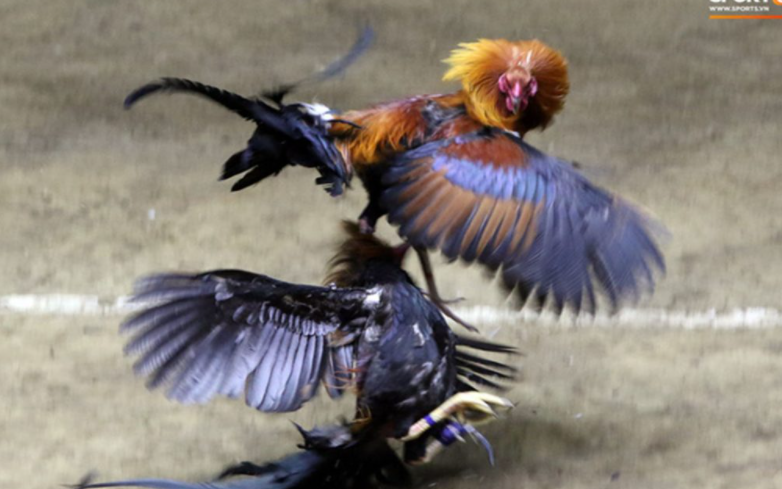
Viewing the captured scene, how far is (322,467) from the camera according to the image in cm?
314

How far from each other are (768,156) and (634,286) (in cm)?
252

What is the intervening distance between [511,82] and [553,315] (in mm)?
1057

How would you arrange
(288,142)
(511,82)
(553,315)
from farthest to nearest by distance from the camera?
(553,315) → (511,82) → (288,142)

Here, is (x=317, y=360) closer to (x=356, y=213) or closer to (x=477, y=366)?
(x=477, y=366)

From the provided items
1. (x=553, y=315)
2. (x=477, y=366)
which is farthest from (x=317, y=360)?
(x=553, y=315)

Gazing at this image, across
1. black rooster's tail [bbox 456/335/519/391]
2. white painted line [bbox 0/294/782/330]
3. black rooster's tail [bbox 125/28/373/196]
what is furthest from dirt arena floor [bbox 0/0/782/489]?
black rooster's tail [bbox 125/28/373/196]

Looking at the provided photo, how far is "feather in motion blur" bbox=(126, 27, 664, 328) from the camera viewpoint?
3047mm

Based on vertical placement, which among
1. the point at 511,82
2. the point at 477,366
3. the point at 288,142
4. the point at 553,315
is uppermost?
the point at 511,82

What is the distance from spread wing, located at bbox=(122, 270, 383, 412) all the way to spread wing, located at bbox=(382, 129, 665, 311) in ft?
1.07

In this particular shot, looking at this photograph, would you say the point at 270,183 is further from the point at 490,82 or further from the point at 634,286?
the point at 634,286

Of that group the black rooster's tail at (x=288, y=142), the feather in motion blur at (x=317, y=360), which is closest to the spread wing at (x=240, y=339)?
the feather in motion blur at (x=317, y=360)

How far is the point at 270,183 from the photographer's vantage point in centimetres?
534

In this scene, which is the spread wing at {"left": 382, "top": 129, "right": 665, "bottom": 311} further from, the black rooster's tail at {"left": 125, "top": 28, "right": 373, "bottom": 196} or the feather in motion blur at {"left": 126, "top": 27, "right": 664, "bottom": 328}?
the black rooster's tail at {"left": 125, "top": 28, "right": 373, "bottom": 196}

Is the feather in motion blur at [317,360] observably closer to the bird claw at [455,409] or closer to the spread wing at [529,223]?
the bird claw at [455,409]
